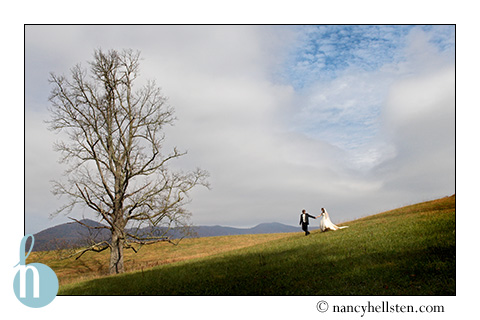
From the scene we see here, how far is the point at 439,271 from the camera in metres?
10.5

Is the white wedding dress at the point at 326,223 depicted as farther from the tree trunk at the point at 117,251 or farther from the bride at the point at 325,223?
the tree trunk at the point at 117,251

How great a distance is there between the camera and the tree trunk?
23047 millimetres

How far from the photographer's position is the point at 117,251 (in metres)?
23.4

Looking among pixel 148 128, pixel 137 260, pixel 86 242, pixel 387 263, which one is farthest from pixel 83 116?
pixel 387 263

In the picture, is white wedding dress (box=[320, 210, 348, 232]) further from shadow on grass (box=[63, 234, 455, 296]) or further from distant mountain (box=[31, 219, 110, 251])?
distant mountain (box=[31, 219, 110, 251])

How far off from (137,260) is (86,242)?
→ 8658mm

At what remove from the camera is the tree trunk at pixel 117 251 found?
75.6ft

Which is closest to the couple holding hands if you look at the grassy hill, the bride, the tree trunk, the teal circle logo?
the bride

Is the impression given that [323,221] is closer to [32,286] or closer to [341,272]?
[341,272]

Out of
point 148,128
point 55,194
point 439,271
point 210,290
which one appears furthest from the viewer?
point 148,128

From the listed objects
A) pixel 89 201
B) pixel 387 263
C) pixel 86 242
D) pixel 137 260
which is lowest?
pixel 137 260
